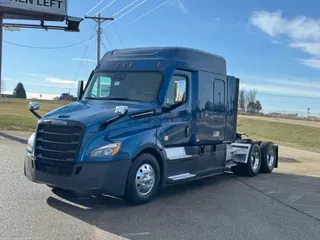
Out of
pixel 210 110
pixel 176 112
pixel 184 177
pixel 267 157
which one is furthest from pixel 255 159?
pixel 176 112

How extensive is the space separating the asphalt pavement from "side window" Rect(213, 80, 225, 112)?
192 cm

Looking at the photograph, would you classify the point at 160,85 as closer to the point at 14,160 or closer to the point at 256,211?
the point at 256,211

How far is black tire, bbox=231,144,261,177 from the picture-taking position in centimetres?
1098

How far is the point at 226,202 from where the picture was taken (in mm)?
7637

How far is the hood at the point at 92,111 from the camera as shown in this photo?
6.57m

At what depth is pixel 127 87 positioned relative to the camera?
26.0 feet

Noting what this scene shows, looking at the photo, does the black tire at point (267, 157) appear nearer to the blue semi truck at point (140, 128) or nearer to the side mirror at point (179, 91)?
the blue semi truck at point (140, 128)

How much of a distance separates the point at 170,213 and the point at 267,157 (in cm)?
613

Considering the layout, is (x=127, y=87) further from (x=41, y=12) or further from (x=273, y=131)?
(x=273, y=131)

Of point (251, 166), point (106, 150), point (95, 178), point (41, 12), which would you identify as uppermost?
point (41, 12)

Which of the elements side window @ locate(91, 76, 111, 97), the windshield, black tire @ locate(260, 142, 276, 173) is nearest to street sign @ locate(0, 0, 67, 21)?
side window @ locate(91, 76, 111, 97)

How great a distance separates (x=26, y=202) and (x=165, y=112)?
9.94 ft

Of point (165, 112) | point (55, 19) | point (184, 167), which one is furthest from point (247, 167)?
point (55, 19)

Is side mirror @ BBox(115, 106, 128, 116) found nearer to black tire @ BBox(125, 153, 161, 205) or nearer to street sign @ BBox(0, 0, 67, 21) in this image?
black tire @ BBox(125, 153, 161, 205)
